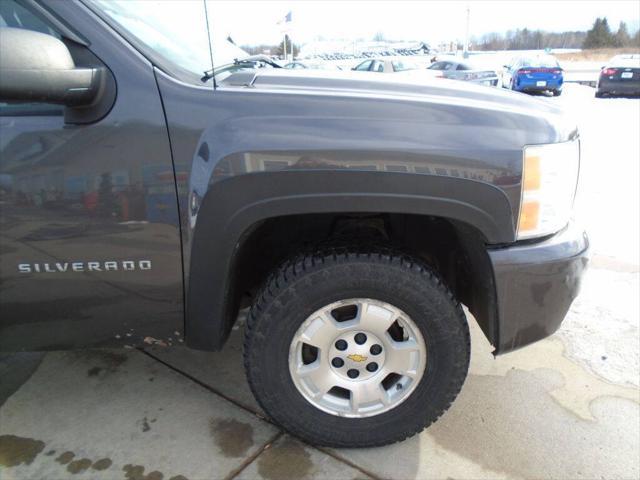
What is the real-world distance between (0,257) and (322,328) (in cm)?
121

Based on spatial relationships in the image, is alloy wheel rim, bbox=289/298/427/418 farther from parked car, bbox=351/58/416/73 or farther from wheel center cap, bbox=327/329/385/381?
parked car, bbox=351/58/416/73

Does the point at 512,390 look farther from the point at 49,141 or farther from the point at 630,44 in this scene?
the point at 630,44

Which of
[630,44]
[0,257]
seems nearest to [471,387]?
[0,257]

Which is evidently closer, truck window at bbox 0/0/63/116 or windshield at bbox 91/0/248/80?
truck window at bbox 0/0/63/116

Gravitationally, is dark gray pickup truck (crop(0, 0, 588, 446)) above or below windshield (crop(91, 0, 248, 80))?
below

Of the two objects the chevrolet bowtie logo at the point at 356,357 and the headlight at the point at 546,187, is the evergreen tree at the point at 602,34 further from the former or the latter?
the chevrolet bowtie logo at the point at 356,357

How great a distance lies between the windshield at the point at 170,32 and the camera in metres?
1.87

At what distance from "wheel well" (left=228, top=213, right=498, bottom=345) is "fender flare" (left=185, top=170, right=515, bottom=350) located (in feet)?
0.31

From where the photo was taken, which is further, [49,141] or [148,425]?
[148,425]

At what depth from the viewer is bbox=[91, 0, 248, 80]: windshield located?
1867mm

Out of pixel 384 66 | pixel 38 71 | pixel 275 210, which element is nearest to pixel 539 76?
pixel 384 66

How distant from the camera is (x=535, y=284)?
6.26ft

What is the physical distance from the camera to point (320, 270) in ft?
6.20

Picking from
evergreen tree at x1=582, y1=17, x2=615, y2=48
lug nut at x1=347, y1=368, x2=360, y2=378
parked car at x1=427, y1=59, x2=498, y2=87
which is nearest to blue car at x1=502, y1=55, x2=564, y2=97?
parked car at x1=427, y1=59, x2=498, y2=87
